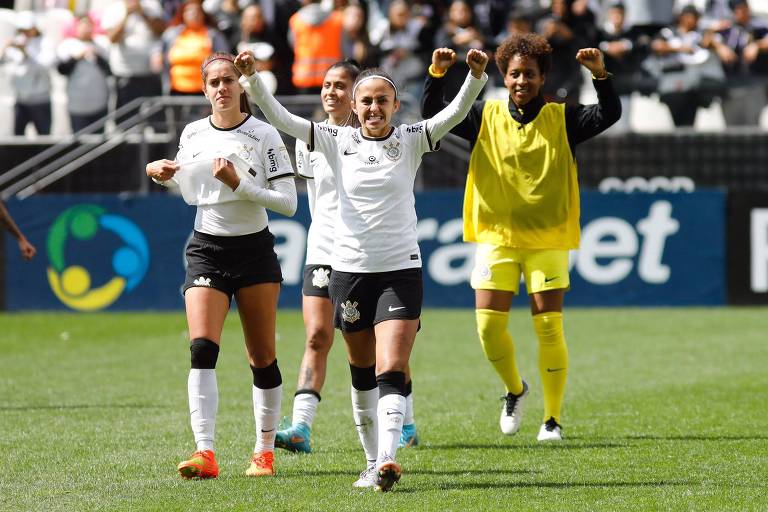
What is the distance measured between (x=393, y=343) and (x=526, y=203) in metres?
2.02

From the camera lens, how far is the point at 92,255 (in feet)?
57.8

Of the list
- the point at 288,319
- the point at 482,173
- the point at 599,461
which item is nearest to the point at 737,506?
the point at 599,461

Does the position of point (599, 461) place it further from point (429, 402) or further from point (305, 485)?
point (429, 402)

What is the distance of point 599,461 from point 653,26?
11.6 m

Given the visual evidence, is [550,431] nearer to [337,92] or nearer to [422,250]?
[337,92]

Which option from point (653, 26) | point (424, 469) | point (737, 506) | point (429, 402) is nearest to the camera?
point (737, 506)

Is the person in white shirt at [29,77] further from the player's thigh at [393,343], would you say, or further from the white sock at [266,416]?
the player's thigh at [393,343]

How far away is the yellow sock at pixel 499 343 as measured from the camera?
8.43 m

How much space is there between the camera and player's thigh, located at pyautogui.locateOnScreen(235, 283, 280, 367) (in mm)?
7105

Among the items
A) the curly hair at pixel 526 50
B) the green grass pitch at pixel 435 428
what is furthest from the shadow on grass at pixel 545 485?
the curly hair at pixel 526 50

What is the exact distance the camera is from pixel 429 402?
10258mm

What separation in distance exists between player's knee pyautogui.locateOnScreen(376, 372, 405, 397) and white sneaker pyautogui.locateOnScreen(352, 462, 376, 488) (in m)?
0.40

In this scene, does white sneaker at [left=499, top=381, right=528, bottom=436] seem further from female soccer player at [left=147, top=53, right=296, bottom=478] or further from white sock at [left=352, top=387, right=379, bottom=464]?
female soccer player at [left=147, top=53, right=296, bottom=478]

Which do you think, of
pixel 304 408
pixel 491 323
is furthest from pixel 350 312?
pixel 491 323
